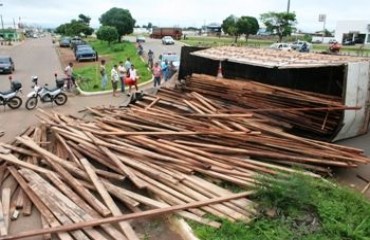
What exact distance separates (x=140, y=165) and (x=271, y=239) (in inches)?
129

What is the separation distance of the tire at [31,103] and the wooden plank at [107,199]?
7669mm

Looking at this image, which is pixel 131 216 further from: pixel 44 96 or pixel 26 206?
pixel 44 96

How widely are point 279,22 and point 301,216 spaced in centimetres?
6037

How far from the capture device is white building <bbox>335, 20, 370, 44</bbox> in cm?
6806

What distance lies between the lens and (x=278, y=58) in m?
12.7

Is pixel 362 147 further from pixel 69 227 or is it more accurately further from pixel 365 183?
pixel 69 227

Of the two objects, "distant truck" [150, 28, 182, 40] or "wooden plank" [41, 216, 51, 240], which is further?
"distant truck" [150, 28, 182, 40]

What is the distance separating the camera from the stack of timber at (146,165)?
21.1 ft

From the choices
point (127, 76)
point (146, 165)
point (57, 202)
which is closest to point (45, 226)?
point (57, 202)

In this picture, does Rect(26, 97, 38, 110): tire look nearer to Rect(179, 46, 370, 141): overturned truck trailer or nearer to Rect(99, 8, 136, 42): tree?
Rect(179, 46, 370, 141): overturned truck trailer

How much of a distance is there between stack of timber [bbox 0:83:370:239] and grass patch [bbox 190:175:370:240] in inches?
9.6

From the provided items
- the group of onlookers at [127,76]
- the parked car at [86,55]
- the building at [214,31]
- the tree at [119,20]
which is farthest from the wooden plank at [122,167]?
the building at [214,31]

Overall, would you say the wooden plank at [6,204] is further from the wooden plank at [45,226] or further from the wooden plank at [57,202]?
the wooden plank at [45,226]

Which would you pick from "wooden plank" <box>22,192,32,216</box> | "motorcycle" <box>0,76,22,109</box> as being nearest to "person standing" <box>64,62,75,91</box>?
"motorcycle" <box>0,76,22,109</box>
